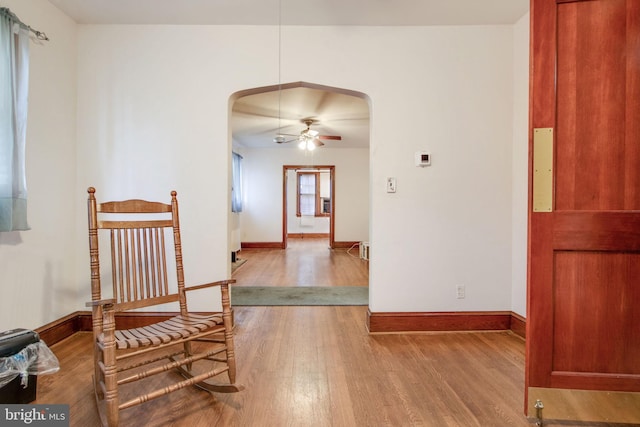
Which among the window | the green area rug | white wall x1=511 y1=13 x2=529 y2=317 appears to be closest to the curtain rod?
the green area rug

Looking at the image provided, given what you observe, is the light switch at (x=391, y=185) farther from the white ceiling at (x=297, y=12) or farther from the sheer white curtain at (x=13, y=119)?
the sheer white curtain at (x=13, y=119)

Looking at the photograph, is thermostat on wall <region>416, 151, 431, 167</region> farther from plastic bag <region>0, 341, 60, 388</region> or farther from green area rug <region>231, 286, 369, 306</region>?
plastic bag <region>0, 341, 60, 388</region>

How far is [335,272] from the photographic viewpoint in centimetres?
489

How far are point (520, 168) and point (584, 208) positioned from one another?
3.76 feet

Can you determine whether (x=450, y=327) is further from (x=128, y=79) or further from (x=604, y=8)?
(x=128, y=79)

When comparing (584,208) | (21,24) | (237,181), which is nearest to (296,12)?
(21,24)

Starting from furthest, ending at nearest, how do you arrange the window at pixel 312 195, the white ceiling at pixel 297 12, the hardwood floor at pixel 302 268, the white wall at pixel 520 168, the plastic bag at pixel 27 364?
the window at pixel 312 195 < the hardwood floor at pixel 302 268 < the white wall at pixel 520 168 < the white ceiling at pixel 297 12 < the plastic bag at pixel 27 364

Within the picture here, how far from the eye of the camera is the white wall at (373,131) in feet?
8.37

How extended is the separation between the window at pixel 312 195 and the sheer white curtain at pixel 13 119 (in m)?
8.08

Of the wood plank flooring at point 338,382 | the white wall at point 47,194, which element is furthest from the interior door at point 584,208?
the white wall at point 47,194

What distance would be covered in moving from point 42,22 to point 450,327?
12.9ft

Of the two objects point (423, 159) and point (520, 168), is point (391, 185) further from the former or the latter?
point (520, 168)

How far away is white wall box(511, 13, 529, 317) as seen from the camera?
2.44m

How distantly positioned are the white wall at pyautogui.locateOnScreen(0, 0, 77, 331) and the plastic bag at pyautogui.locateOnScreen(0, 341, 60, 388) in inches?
21.5
